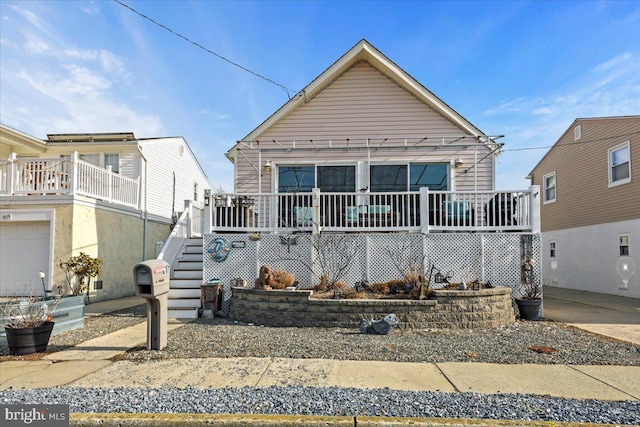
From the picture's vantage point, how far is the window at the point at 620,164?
1240 centimetres

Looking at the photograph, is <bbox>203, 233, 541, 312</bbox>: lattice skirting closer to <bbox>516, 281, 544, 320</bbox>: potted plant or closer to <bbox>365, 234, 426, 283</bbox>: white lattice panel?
<bbox>365, 234, 426, 283</bbox>: white lattice panel

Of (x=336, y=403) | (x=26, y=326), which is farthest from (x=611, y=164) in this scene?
(x=26, y=326)

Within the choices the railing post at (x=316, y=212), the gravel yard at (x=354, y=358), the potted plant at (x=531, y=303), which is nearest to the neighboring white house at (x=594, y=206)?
the potted plant at (x=531, y=303)

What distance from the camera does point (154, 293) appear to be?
207 inches

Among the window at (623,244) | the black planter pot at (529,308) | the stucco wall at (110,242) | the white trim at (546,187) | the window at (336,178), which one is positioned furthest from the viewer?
the white trim at (546,187)

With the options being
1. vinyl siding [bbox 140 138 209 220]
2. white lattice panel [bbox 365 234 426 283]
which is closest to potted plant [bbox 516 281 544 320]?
white lattice panel [bbox 365 234 426 283]

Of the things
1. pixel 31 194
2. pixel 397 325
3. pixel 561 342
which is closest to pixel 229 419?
pixel 397 325

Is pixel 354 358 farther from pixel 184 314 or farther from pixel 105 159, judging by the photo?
pixel 105 159

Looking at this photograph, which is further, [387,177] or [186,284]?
[387,177]

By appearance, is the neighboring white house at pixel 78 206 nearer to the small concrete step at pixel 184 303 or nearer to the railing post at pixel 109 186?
the railing post at pixel 109 186

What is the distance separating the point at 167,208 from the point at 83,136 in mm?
4305

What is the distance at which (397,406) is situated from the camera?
3.37 metres

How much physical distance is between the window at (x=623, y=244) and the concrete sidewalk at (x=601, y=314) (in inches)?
61.9

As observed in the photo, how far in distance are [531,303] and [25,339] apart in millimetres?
9099
